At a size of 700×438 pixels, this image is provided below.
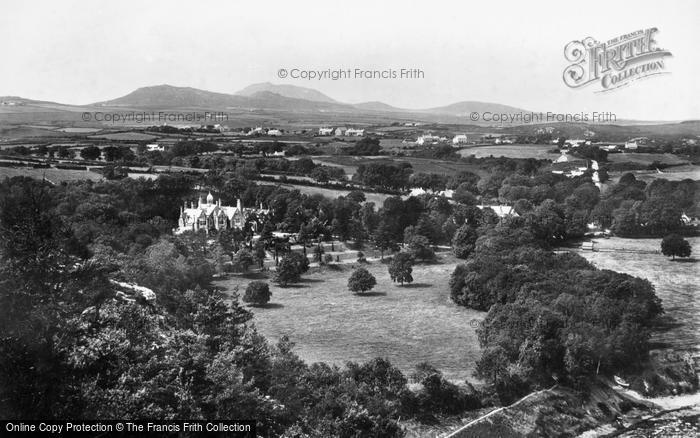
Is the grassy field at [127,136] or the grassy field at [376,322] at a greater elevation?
the grassy field at [127,136]

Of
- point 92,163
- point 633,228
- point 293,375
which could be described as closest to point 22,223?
point 293,375

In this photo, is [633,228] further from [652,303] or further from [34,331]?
[34,331]

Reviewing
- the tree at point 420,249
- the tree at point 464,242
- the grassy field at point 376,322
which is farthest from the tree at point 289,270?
the tree at point 464,242

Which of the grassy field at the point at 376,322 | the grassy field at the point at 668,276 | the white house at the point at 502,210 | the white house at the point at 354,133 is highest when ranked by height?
the white house at the point at 354,133

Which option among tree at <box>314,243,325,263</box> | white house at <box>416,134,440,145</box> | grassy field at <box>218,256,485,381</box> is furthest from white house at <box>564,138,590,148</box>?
grassy field at <box>218,256,485,381</box>

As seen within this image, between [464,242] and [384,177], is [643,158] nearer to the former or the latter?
[384,177]

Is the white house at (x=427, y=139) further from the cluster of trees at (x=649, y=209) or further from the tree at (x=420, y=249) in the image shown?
the tree at (x=420, y=249)
